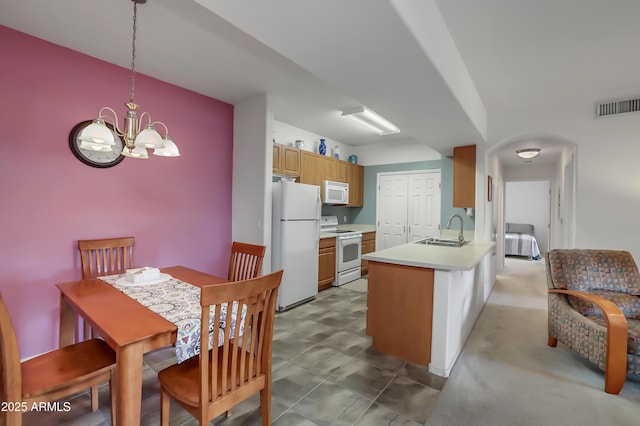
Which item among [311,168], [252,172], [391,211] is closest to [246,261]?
[252,172]

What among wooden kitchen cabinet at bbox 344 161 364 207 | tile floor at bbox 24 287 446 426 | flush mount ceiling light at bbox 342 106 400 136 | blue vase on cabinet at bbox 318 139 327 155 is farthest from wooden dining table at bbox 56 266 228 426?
wooden kitchen cabinet at bbox 344 161 364 207

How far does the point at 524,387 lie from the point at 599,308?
39.7 inches

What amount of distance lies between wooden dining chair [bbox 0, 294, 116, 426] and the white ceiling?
1.82 m

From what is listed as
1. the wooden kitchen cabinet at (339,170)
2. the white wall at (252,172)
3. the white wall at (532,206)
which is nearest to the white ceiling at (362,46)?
the white wall at (252,172)

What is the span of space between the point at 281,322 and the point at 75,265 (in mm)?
2044

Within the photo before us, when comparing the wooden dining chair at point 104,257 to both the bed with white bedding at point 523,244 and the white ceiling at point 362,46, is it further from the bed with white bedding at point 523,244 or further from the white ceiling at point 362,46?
the bed with white bedding at point 523,244

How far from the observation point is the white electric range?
4.66 m

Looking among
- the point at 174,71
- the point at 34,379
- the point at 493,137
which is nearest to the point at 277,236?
the point at 174,71

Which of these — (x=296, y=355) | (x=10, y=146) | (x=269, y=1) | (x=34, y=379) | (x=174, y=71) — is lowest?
(x=296, y=355)

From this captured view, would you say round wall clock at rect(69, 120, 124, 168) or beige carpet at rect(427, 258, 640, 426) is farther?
round wall clock at rect(69, 120, 124, 168)

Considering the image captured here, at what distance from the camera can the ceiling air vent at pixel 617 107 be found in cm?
312

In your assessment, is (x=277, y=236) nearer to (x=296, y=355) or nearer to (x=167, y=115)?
(x=296, y=355)

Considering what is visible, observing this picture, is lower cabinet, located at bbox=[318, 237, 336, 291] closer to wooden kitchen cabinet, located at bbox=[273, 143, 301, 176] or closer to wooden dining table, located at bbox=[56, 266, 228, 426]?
wooden kitchen cabinet, located at bbox=[273, 143, 301, 176]

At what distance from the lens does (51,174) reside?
2.37 m
